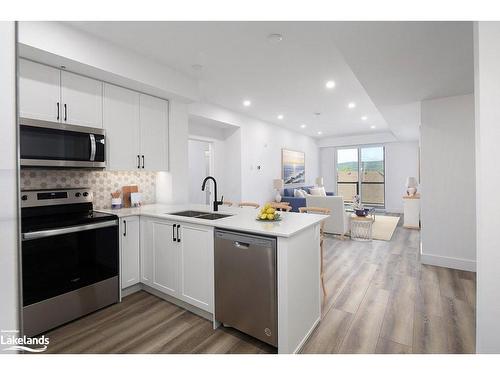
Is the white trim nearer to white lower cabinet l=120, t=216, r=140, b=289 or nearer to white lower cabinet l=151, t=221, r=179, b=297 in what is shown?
white lower cabinet l=151, t=221, r=179, b=297

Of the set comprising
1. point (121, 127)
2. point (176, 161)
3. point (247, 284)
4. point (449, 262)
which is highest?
point (121, 127)

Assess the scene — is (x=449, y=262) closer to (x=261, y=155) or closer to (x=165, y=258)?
(x=165, y=258)

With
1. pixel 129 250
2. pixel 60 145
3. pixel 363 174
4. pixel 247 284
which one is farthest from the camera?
pixel 363 174

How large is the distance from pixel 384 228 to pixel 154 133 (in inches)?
214

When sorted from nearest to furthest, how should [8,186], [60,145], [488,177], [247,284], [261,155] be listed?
[8,186], [488,177], [247,284], [60,145], [261,155]

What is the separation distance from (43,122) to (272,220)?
7.11 ft

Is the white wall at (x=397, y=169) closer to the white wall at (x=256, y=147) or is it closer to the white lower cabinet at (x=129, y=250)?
the white wall at (x=256, y=147)

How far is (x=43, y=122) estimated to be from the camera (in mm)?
2162

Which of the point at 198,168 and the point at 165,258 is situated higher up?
the point at 198,168

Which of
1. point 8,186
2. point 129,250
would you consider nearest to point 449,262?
point 129,250

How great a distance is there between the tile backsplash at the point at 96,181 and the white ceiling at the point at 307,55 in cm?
143

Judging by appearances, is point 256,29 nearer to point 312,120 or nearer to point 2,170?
point 2,170

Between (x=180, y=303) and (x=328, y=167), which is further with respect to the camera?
(x=328, y=167)

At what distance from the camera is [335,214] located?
16.1ft
